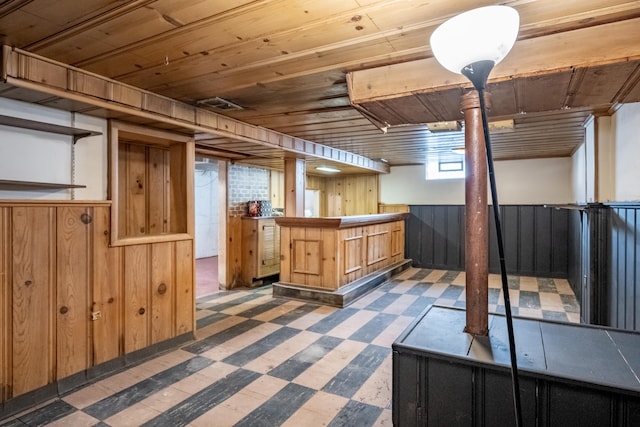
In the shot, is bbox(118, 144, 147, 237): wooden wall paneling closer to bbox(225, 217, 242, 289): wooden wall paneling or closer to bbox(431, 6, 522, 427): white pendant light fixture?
bbox(225, 217, 242, 289): wooden wall paneling

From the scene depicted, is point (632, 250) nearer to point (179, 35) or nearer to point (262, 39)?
point (262, 39)

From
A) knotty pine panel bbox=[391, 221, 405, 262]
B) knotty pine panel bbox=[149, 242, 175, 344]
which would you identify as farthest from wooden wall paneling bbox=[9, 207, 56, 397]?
knotty pine panel bbox=[391, 221, 405, 262]

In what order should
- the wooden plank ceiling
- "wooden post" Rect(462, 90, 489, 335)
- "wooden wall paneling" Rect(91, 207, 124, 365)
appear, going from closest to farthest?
1. the wooden plank ceiling
2. "wooden post" Rect(462, 90, 489, 335)
3. "wooden wall paneling" Rect(91, 207, 124, 365)

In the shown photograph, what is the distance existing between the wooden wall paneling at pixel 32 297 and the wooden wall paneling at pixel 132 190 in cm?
90

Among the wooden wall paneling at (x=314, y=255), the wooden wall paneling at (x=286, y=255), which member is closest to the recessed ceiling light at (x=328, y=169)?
the wooden wall paneling at (x=286, y=255)

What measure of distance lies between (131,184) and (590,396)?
350 centimetres

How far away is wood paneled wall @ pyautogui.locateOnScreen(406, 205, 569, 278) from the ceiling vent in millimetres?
4787

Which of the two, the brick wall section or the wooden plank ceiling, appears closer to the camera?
the wooden plank ceiling

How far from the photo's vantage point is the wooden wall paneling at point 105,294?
2.51 meters

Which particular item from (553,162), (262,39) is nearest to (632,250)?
(262,39)

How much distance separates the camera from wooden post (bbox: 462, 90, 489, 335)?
1704mm

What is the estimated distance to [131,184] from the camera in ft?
10.8

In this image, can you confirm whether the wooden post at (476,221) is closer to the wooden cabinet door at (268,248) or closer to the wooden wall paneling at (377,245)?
the wooden wall paneling at (377,245)

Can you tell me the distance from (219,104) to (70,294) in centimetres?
170
